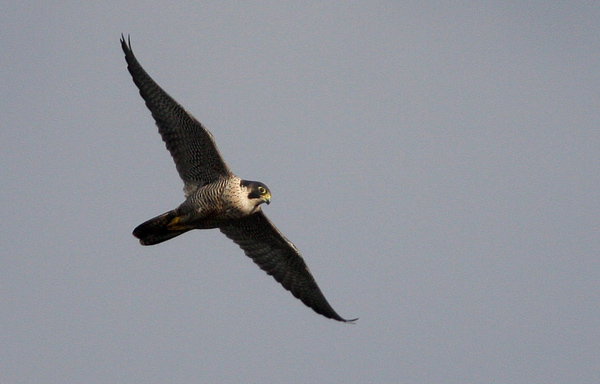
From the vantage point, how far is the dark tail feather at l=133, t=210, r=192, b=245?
21.1m

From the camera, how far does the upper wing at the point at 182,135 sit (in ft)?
69.4

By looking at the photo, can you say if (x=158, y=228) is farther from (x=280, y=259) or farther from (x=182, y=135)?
(x=280, y=259)

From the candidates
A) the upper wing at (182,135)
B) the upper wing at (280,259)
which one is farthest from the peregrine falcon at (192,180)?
the upper wing at (280,259)

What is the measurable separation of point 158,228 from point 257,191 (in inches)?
75.7

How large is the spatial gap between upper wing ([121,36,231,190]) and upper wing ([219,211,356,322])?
1512 mm

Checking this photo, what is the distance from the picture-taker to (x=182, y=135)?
21.4m

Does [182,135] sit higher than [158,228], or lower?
higher

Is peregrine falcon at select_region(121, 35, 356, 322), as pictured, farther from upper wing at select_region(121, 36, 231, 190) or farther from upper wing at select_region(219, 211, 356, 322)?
upper wing at select_region(219, 211, 356, 322)

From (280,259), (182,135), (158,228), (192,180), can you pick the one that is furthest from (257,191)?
(280,259)

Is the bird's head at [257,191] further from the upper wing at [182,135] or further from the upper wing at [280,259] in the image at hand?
the upper wing at [280,259]

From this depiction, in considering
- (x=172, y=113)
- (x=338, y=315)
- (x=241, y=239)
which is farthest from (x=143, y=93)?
(x=338, y=315)

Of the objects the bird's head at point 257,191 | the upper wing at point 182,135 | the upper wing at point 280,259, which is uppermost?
the upper wing at point 182,135

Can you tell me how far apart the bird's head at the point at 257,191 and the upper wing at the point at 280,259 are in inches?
57.3

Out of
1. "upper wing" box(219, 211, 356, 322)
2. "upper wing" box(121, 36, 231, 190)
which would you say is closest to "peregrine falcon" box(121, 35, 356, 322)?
"upper wing" box(121, 36, 231, 190)
